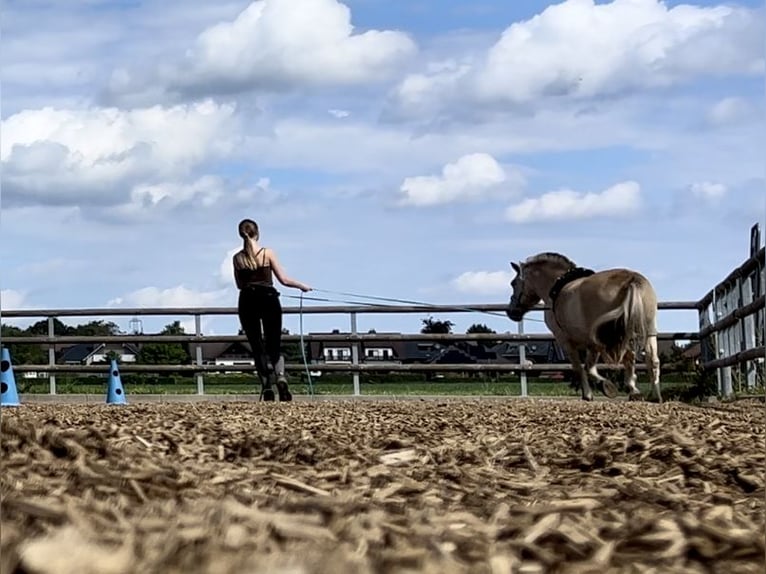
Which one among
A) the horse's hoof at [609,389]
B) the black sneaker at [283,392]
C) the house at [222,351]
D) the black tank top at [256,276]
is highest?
the black tank top at [256,276]

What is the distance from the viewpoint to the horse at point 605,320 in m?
14.1

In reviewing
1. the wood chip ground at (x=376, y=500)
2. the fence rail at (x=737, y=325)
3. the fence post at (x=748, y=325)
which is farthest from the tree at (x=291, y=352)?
the wood chip ground at (x=376, y=500)

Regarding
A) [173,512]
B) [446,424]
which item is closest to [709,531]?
[173,512]

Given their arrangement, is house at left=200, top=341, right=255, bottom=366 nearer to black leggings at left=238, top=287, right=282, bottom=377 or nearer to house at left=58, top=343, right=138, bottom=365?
house at left=58, top=343, right=138, bottom=365

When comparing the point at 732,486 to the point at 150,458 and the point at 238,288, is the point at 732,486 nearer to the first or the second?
the point at 150,458

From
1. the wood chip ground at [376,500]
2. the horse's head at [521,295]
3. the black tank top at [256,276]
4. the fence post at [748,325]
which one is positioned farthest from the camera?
the horse's head at [521,295]

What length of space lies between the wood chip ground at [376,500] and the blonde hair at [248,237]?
21.7 ft

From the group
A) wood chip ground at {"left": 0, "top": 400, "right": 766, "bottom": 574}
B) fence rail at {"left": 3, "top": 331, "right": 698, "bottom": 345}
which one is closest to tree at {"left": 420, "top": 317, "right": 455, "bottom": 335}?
fence rail at {"left": 3, "top": 331, "right": 698, "bottom": 345}

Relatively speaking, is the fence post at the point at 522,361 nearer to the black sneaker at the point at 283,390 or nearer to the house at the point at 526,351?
the house at the point at 526,351

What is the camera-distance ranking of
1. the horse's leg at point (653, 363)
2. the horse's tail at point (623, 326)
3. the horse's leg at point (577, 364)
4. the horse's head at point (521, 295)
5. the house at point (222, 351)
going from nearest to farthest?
the horse's tail at point (623, 326)
the horse's leg at point (653, 363)
the horse's leg at point (577, 364)
the horse's head at point (521, 295)
the house at point (222, 351)

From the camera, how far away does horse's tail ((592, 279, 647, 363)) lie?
14039mm

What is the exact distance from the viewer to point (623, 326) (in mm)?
14195

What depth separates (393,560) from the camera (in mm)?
2232

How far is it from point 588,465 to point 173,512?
7.99ft
